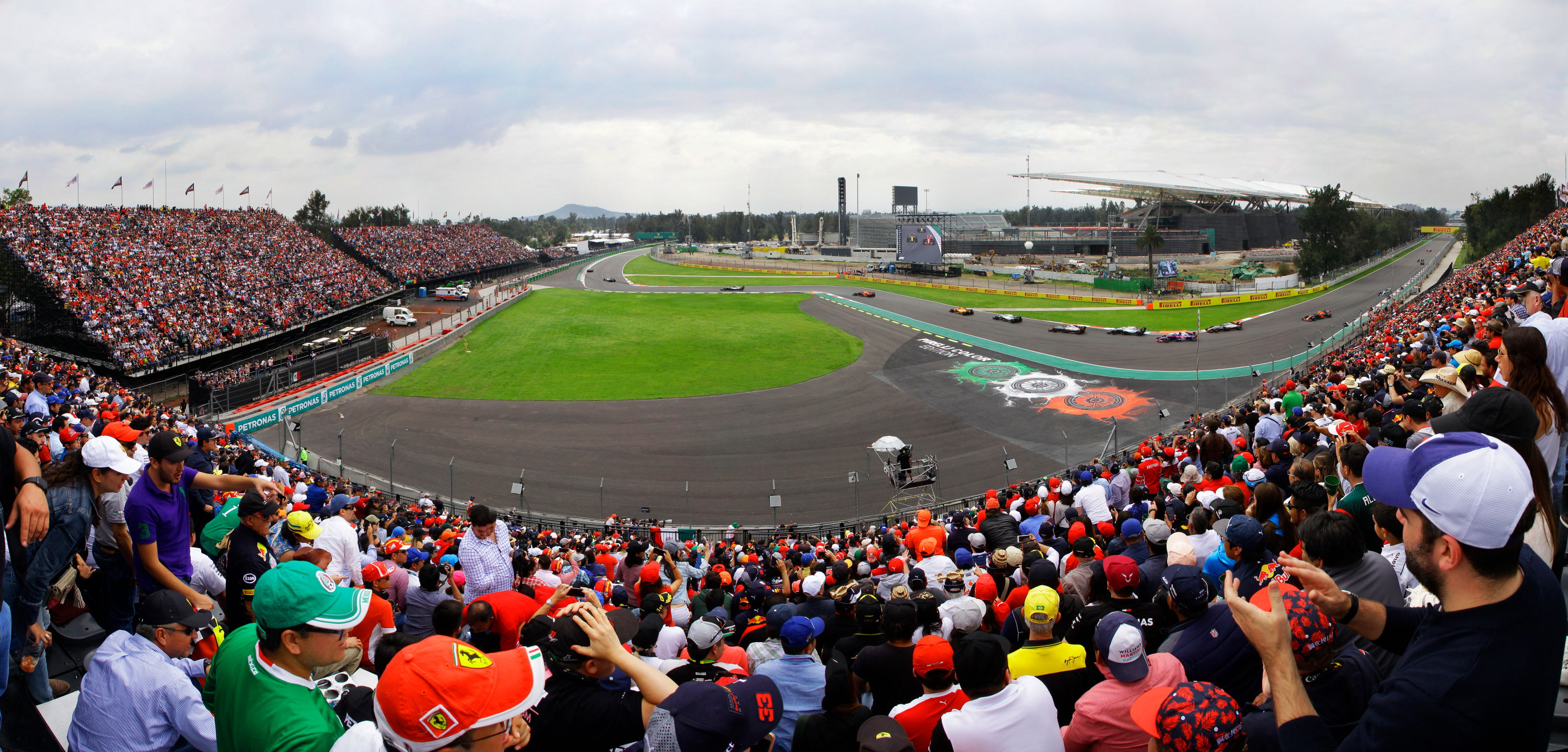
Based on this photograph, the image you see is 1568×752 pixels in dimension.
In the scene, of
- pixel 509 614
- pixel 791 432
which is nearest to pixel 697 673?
pixel 509 614

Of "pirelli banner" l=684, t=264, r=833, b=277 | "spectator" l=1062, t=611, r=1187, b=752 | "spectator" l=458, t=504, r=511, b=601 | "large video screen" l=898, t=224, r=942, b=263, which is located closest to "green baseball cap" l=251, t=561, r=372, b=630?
"spectator" l=1062, t=611, r=1187, b=752

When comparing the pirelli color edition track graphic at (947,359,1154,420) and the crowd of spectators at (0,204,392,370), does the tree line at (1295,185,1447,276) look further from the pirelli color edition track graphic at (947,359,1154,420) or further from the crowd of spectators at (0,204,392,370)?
the crowd of spectators at (0,204,392,370)

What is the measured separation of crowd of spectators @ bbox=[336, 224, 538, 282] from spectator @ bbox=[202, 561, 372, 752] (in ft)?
267

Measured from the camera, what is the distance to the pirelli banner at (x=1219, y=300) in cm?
5591

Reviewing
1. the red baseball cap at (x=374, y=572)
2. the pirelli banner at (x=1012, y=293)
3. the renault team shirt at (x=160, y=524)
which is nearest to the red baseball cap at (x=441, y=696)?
the renault team shirt at (x=160, y=524)

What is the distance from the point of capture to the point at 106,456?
5.52 meters

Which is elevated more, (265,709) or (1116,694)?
(265,709)

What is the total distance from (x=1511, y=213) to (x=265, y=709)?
93.6m

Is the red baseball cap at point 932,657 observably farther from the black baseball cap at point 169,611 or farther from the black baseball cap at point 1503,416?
the black baseball cap at point 169,611

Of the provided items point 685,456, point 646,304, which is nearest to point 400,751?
point 685,456

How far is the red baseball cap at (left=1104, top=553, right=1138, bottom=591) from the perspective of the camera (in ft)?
18.6

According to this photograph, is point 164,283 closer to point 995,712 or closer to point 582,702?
point 582,702

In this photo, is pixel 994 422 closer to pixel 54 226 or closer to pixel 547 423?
pixel 547 423

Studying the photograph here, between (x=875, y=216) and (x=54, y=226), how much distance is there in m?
115
